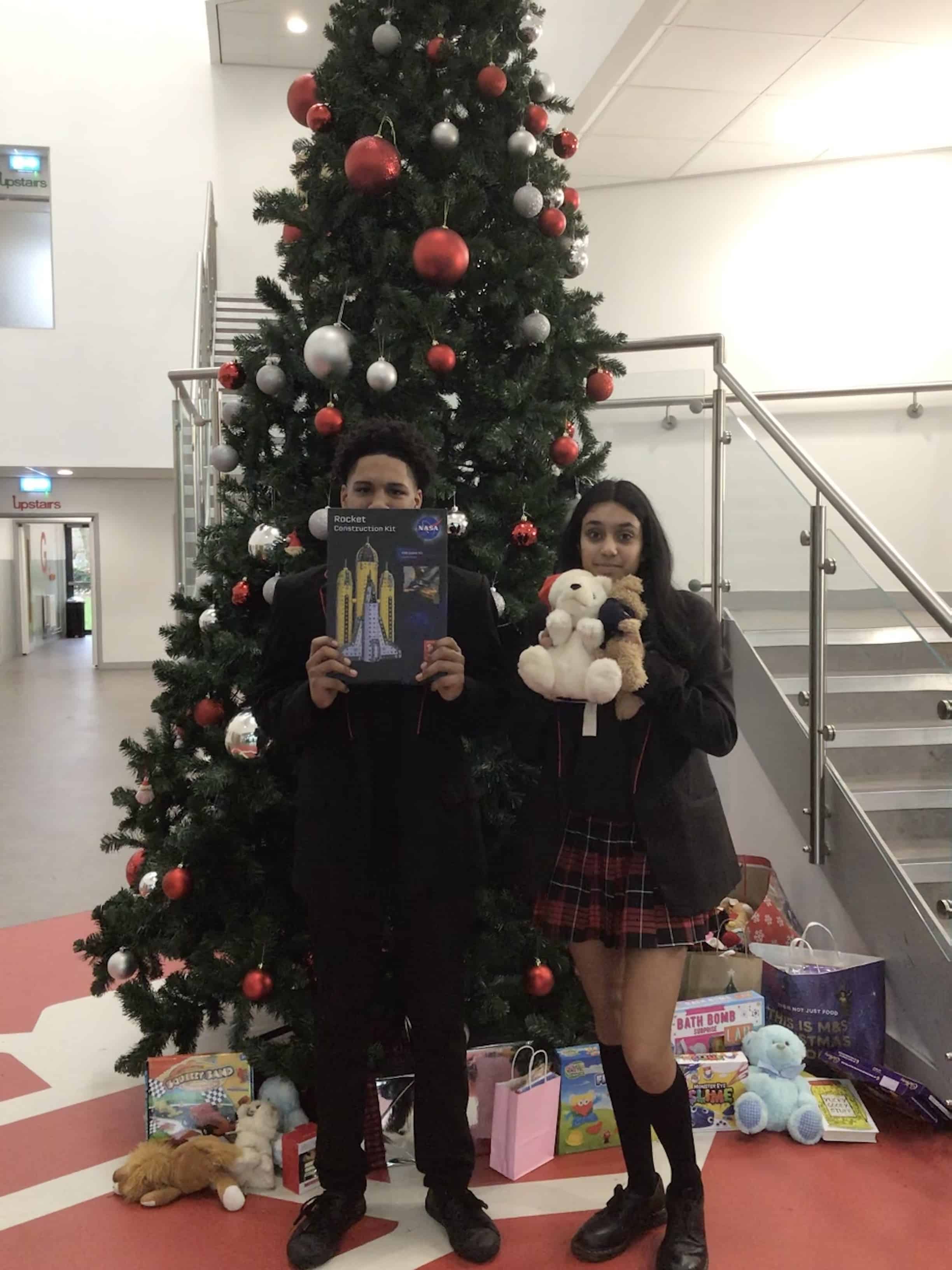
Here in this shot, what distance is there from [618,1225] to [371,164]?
2.41m

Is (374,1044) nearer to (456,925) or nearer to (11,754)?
(456,925)

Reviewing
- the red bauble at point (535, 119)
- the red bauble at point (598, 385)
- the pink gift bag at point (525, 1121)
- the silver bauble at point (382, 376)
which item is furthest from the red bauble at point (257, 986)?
the red bauble at point (535, 119)

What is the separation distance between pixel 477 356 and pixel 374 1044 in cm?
178

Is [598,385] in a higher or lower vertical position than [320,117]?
lower

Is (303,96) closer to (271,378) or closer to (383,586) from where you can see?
(271,378)

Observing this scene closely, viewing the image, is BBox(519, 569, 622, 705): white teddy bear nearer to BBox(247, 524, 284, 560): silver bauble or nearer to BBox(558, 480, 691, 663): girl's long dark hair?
BBox(558, 480, 691, 663): girl's long dark hair

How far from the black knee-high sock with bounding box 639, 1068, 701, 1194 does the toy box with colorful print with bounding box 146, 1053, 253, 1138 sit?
104 centimetres

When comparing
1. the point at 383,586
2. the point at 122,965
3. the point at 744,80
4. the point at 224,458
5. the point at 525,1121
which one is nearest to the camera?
the point at 383,586

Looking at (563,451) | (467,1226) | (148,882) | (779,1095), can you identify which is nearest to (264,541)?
(563,451)

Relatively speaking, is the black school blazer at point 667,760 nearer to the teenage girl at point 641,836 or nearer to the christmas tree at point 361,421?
the teenage girl at point 641,836

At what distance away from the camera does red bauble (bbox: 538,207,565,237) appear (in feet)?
8.64

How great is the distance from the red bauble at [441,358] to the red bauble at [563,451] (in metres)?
0.34

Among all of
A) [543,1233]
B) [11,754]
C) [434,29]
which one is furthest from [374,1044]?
[11,754]

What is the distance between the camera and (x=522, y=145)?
2584 millimetres
